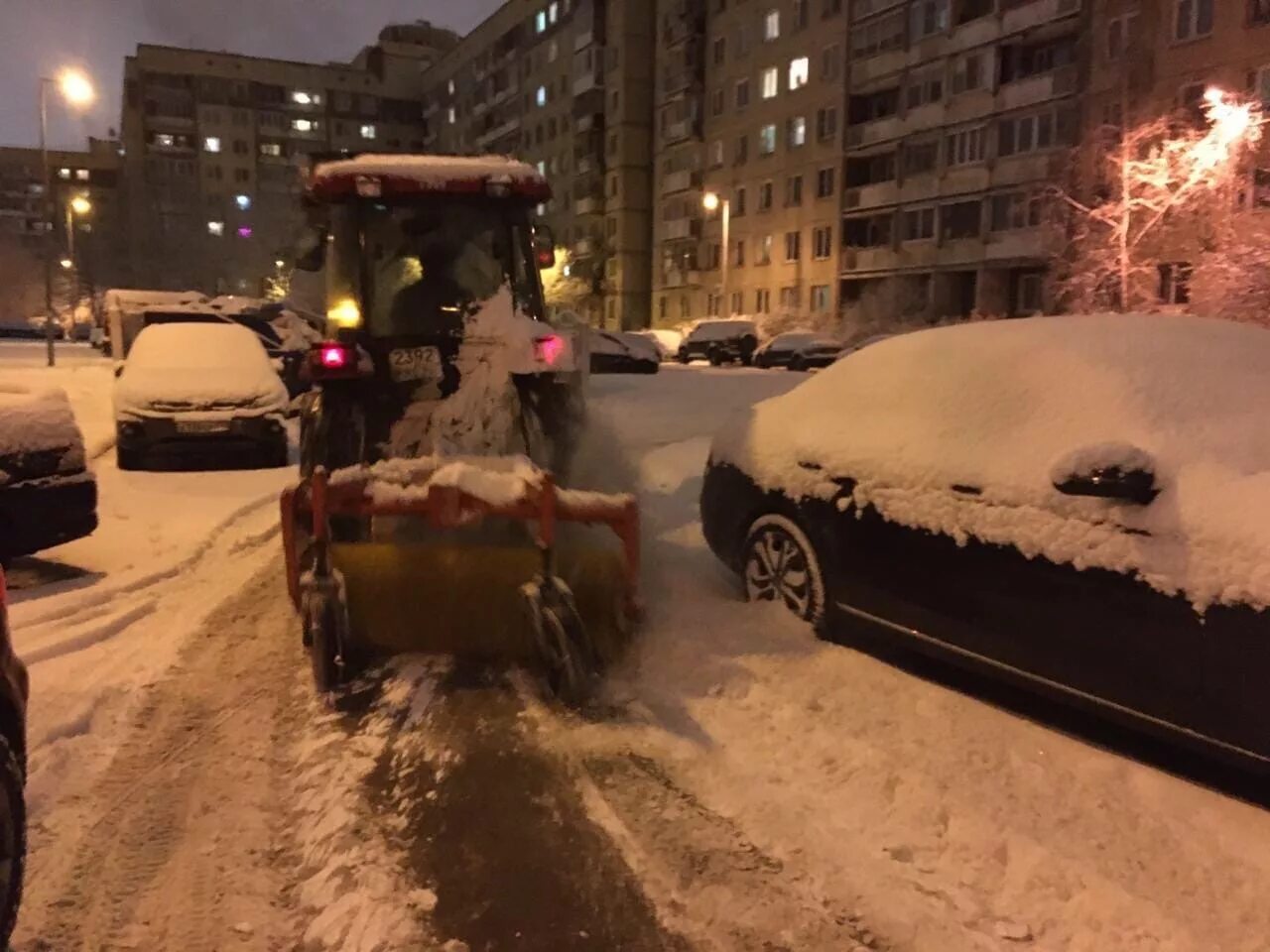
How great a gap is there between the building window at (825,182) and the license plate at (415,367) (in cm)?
4389

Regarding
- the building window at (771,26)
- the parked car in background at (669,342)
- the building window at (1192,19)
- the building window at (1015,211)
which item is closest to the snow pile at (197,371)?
the parked car in background at (669,342)

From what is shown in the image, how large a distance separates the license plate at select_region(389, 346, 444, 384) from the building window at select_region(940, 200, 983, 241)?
36993 mm

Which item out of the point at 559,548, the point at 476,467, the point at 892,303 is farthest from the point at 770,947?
the point at 892,303

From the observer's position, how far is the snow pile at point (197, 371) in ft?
40.7

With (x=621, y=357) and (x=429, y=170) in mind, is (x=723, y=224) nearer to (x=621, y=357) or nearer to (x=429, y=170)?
(x=621, y=357)

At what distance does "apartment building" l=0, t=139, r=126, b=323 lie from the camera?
76.4 meters

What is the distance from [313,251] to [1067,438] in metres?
5.32

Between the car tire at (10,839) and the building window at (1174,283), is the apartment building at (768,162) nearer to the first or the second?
the building window at (1174,283)

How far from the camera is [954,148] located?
4106 centimetres

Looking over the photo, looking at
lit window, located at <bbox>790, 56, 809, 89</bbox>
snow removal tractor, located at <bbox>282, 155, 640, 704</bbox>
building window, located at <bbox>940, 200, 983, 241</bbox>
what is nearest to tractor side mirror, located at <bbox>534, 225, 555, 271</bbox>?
snow removal tractor, located at <bbox>282, 155, 640, 704</bbox>

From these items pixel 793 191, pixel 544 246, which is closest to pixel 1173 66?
pixel 793 191

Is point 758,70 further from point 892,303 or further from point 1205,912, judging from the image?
point 1205,912

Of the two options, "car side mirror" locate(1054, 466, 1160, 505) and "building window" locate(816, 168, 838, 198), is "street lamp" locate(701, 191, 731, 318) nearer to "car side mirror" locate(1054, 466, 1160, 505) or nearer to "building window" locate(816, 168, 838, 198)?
"building window" locate(816, 168, 838, 198)

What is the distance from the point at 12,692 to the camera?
332 centimetres
